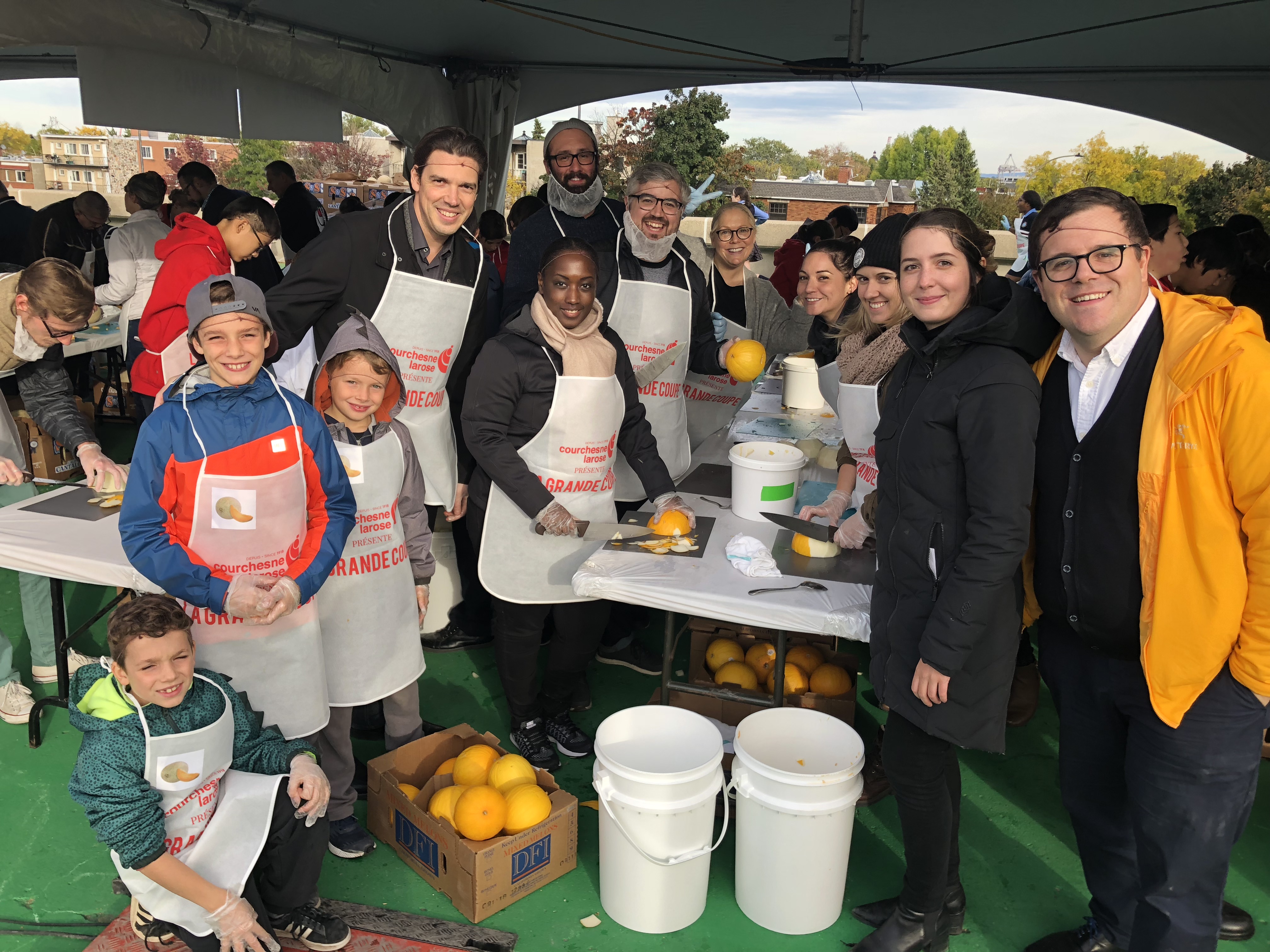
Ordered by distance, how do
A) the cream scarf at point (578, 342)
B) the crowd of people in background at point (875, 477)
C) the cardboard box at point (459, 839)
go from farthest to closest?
the cream scarf at point (578, 342)
the cardboard box at point (459, 839)
the crowd of people in background at point (875, 477)

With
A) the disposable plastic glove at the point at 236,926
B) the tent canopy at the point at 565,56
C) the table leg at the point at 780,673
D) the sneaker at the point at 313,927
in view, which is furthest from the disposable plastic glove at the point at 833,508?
the tent canopy at the point at 565,56

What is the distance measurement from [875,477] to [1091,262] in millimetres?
1276

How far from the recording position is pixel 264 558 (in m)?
2.28

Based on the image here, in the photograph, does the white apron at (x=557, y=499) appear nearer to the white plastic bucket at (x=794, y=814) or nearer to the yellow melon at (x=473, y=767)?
the yellow melon at (x=473, y=767)

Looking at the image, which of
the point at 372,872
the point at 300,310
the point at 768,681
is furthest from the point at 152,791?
the point at 768,681

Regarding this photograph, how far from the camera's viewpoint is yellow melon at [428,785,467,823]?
2496 mm

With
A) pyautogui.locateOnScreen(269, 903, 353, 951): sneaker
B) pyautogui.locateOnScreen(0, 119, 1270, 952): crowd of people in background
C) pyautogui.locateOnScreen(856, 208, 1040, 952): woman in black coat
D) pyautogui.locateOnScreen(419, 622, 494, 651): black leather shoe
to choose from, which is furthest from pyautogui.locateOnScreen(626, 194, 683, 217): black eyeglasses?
pyautogui.locateOnScreen(269, 903, 353, 951): sneaker

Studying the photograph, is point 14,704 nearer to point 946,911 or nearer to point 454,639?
A: point 454,639

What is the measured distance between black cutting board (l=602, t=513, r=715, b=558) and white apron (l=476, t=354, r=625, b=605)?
6.2 inches

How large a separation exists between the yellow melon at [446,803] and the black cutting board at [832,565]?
111 cm

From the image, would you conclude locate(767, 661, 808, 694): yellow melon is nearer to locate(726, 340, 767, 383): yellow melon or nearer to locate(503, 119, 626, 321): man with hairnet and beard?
locate(726, 340, 767, 383): yellow melon

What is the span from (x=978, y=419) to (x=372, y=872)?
2082mm

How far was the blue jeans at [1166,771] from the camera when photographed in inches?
71.6

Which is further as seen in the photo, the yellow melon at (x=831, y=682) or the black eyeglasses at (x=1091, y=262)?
the yellow melon at (x=831, y=682)
